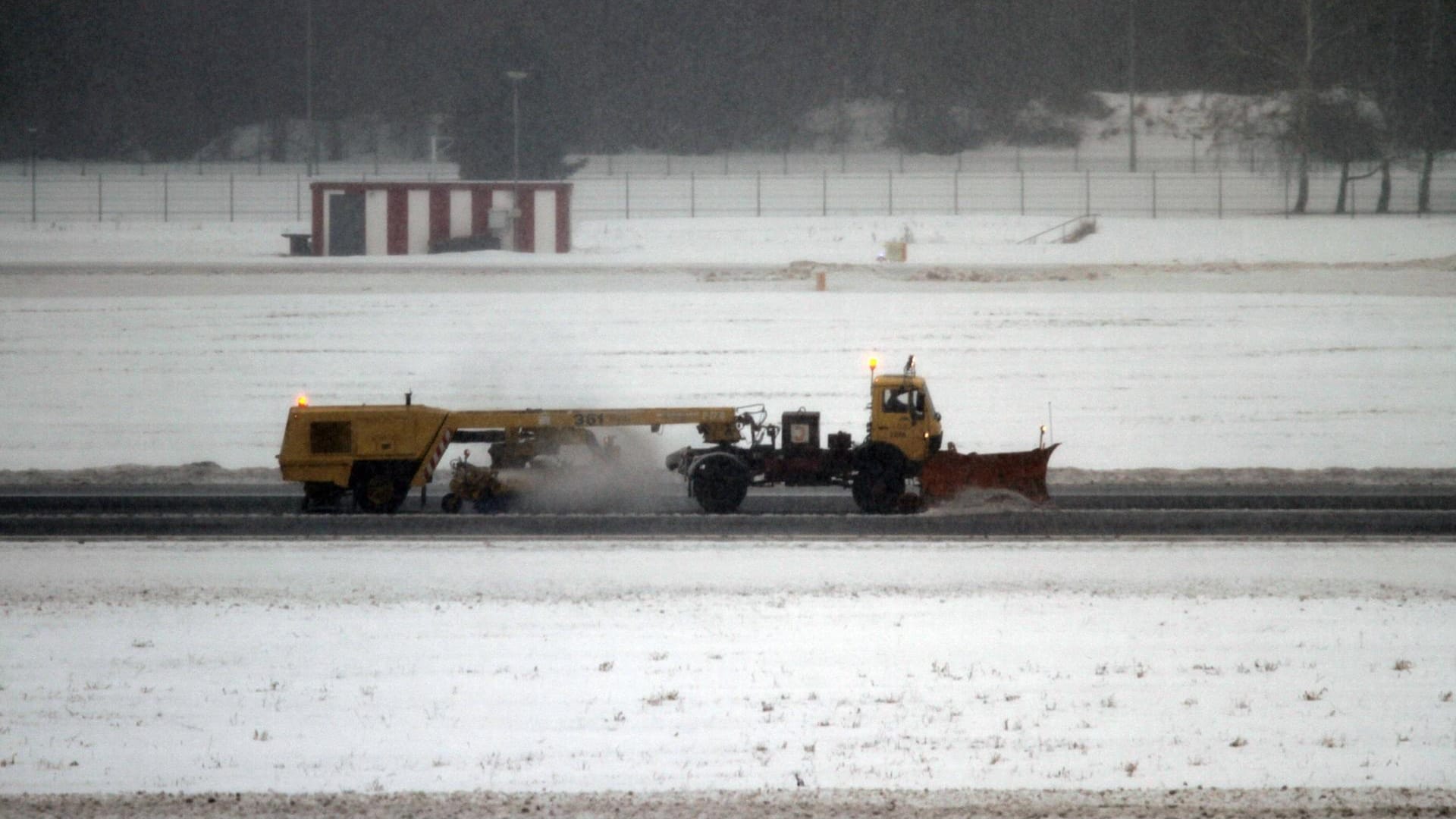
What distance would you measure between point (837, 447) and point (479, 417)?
4819 mm

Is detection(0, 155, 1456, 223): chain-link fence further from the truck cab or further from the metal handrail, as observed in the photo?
the truck cab

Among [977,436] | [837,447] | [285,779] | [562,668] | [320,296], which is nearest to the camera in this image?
[285,779]

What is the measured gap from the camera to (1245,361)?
36.7 m

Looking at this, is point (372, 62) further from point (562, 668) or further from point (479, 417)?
point (562, 668)

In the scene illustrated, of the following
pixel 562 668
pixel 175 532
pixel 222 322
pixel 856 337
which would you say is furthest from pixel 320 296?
pixel 562 668

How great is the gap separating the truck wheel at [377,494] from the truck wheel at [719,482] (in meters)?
3.95

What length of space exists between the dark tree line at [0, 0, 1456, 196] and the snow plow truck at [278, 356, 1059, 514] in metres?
73.4

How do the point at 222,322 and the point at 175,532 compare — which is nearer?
the point at 175,532

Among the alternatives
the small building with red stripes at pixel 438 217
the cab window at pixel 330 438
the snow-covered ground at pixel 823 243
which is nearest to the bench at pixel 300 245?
the small building with red stripes at pixel 438 217

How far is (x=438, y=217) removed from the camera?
63844mm

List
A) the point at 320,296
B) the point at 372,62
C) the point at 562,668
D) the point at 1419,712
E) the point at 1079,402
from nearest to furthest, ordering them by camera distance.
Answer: the point at 1419,712 → the point at 562,668 → the point at 1079,402 → the point at 320,296 → the point at 372,62

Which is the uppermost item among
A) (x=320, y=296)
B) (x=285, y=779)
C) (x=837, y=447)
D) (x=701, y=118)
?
(x=701, y=118)

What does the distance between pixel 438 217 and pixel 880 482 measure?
4491 centimetres

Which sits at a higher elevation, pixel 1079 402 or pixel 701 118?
pixel 701 118
